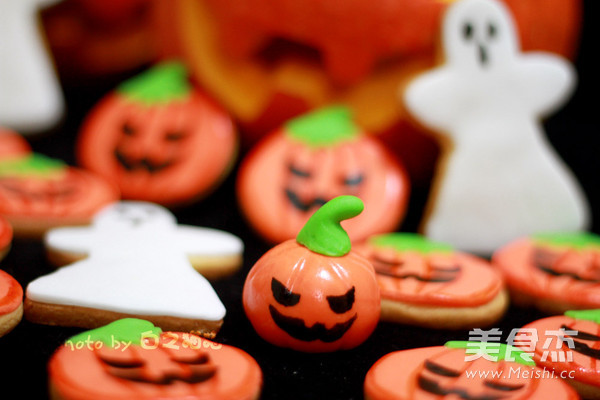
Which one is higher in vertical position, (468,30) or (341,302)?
(468,30)

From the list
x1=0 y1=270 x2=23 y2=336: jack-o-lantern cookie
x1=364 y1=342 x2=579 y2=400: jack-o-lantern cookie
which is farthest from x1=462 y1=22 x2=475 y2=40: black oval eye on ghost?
x1=0 y1=270 x2=23 y2=336: jack-o-lantern cookie

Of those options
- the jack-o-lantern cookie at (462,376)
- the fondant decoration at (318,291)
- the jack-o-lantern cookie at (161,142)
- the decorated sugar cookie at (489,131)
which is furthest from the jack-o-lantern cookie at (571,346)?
the jack-o-lantern cookie at (161,142)

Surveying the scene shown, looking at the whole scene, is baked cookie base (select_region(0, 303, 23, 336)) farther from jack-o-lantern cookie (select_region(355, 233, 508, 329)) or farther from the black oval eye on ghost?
the black oval eye on ghost

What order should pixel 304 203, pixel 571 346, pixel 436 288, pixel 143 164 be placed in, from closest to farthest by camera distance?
pixel 571 346 → pixel 436 288 → pixel 304 203 → pixel 143 164

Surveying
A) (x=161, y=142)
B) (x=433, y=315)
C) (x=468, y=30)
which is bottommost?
(x=433, y=315)

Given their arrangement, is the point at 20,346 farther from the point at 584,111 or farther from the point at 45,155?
the point at 584,111

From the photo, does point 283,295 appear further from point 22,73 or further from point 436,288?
point 22,73

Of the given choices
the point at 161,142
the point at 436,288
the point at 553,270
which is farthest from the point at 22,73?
the point at 553,270
